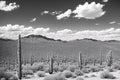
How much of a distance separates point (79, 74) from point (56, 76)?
757 cm

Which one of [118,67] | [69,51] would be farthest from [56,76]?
[69,51]

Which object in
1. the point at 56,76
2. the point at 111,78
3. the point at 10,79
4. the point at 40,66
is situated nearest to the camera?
the point at 56,76

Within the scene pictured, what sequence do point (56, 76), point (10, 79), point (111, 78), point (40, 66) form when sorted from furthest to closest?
point (40, 66)
point (111, 78)
point (10, 79)
point (56, 76)

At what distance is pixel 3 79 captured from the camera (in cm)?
1667

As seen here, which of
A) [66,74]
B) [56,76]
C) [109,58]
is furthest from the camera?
[109,58]

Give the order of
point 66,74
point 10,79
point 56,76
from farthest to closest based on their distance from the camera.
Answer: point 66,74
point 10,79
point 56,76

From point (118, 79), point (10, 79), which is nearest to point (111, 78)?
point (118, 79)

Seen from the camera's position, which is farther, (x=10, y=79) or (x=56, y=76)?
(x=10, y=79)

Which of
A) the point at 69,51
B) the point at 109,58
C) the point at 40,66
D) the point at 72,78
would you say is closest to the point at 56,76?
the point at 72,78

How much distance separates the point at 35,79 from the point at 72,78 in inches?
172

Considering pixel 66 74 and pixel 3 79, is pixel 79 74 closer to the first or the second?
pixel 66 74

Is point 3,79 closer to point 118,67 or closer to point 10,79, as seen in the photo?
point 10,79

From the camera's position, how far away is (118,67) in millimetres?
31578

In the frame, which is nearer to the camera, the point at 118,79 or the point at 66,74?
the point at 118,79
